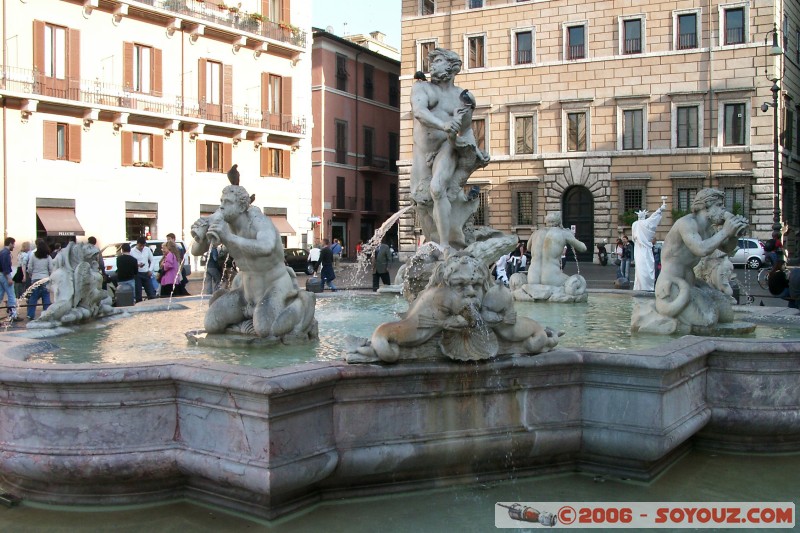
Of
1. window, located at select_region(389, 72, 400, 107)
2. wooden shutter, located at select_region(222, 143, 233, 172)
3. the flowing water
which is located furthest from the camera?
window, located at select_region(389, 72, 400, 107)

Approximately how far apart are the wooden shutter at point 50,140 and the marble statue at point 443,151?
76.1 feet

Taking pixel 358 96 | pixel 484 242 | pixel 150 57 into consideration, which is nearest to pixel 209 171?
pixel 150 57

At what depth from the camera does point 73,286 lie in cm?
645

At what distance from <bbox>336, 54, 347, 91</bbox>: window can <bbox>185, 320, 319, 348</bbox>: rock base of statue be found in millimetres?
39017

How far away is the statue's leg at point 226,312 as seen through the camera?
18.0ft

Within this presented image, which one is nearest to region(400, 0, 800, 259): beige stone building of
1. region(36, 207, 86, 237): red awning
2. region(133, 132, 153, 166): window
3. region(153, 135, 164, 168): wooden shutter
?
region(153, 135, 164, 168): wooden shutter

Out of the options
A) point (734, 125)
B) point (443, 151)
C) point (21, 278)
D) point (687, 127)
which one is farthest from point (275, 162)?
point (443, 151)

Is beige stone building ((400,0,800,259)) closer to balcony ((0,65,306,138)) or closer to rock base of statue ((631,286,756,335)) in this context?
balcony ((0,65,306,138))

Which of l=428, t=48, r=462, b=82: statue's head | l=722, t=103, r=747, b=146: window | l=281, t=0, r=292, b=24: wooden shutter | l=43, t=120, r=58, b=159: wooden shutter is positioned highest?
l=281, t=0, r=292, b=24: wooden shutter

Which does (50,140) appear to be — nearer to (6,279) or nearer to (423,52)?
(6,279)

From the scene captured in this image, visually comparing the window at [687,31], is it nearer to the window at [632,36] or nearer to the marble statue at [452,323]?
the window at [632,36]

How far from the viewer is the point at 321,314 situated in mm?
7859

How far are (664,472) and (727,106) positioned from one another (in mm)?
32882

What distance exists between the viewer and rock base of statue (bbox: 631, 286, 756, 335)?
5770 mm
